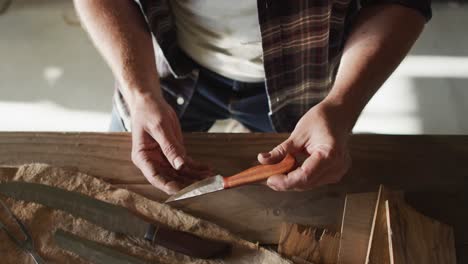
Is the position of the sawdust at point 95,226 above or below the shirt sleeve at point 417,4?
below

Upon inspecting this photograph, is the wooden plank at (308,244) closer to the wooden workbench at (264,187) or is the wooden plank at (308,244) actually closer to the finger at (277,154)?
the wooden workbench at (264,187)

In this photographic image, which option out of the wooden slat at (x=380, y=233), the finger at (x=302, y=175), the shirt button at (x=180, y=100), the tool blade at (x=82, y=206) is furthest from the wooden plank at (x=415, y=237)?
the shirt button at (x=180, y=100)

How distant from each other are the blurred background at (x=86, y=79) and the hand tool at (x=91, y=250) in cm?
81

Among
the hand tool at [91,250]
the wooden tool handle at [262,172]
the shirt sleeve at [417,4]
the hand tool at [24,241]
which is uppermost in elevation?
the shirt sleeve at [417,4]

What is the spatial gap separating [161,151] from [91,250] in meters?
0.17

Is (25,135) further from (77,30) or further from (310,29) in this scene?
(77,30)

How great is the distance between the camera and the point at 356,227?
0.61m

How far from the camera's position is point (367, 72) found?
0.68 meters

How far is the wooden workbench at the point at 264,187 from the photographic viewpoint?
2.09 feet

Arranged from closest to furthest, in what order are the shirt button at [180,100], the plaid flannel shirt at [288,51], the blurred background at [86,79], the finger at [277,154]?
the finger at [277,154] < the plaid flannel shirt at [288,51] < the shirt button at [180,100] < the blurred background at [86,79]

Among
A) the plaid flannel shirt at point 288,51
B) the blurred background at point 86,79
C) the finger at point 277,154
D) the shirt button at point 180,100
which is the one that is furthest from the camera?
the blurred background at point 86,79

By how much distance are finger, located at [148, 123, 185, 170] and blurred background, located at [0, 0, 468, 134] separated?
2.44ft

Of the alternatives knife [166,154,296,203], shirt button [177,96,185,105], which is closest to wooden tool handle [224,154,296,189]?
knife [166,154,296,203]

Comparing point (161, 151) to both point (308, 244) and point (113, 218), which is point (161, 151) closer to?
point (113, 218)
